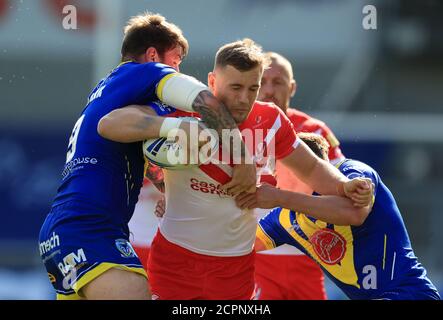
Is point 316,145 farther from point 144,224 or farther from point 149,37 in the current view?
point 144,224

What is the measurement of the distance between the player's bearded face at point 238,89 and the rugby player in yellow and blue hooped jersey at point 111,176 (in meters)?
0.17

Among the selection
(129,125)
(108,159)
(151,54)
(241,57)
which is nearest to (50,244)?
(108,159)

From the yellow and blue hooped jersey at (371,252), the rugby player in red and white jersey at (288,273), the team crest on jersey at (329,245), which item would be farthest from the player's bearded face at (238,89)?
the rugby player in red and white jersey at (288,273)

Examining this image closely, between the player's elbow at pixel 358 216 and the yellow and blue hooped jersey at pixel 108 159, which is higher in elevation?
the yellow and blue hooped jersey at pixel 108 159

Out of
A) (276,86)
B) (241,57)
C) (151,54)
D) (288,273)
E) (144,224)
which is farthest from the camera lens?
(144,224)

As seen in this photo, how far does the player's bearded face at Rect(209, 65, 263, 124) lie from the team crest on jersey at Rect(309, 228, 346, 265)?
783 millimetres

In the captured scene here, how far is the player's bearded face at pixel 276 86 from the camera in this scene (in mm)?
6395

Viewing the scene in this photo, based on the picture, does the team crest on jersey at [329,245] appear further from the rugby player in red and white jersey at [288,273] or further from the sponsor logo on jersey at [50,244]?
the rugby player in red and white jersey at [288,273]

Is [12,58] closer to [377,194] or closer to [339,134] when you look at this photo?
[339,134]

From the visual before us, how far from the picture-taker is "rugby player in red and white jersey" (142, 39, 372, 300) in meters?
4.27

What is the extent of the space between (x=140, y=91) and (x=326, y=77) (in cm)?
1175

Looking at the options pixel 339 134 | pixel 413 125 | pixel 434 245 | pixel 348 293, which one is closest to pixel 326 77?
pixel 413 125

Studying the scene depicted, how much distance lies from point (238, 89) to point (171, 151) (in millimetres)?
504

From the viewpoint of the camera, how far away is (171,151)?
3.97 meters
